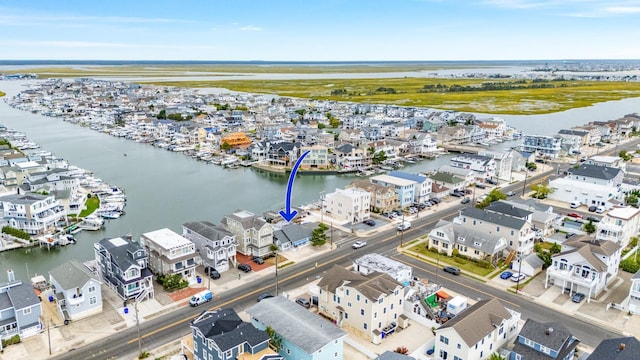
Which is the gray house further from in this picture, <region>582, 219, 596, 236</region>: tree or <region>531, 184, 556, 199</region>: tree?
<region>531, 184, 556, 199</region>: tree

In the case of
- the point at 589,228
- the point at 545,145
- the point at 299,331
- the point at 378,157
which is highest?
the point at 545,145

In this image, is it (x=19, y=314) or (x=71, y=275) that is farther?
(x=71, y=275)

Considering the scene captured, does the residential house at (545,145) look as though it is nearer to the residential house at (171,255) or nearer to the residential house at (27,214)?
the residential house at (171,255)

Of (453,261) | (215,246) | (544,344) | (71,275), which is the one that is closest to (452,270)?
(453,261)

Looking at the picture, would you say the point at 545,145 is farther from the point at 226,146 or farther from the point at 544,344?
the point at 544,344

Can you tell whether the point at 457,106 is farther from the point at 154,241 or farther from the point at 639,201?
the point at 154,241

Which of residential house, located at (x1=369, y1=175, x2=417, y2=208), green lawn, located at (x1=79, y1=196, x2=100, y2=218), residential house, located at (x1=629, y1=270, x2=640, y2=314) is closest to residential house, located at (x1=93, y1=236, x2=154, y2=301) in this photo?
green lawn, located at (x1=79, y1=196, x2=100, y2=218)

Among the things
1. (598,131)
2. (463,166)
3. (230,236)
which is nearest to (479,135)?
(598,131)
